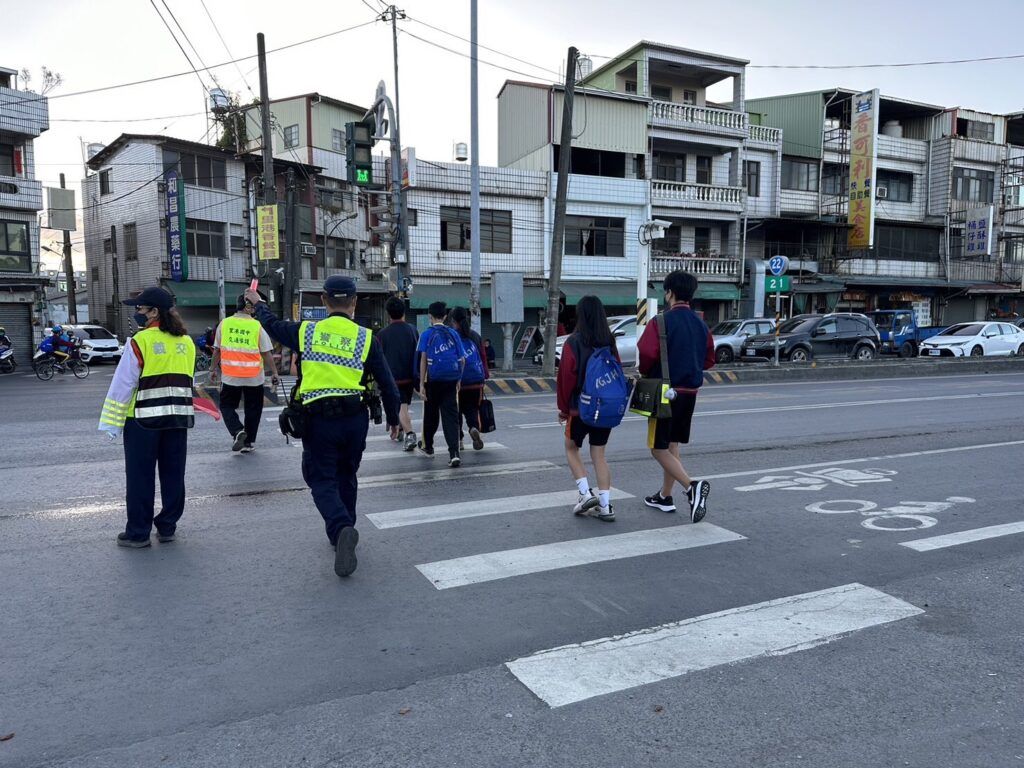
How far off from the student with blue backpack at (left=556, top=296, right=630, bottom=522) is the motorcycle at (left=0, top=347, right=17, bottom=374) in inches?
905

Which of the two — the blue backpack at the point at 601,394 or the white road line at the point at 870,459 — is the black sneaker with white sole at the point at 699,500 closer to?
the blue backpack at the point at 601,394

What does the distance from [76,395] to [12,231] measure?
1428 cm

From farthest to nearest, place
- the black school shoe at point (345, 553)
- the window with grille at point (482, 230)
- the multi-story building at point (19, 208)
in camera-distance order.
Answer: the window with grille at point (482, 230) < the multi-story building at point (19, 208) < the black school shoe at point (345, 553)

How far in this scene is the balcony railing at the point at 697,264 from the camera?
97.8 ft

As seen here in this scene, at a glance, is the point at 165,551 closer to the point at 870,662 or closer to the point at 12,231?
the point at 870,662

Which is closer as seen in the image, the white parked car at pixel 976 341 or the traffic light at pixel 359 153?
the traffic light at pixel 359 153

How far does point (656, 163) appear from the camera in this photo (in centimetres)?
3067

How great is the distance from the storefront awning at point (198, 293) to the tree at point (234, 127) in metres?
6.49

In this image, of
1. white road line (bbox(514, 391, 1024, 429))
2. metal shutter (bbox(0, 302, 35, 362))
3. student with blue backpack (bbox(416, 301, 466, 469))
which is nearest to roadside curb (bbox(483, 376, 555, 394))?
white road line (bbox(514, 391, 1024, 429))

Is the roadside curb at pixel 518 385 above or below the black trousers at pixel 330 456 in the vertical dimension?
below

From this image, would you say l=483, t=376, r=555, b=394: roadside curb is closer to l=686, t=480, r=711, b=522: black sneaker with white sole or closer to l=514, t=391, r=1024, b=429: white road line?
l=514, t=391, r=1024, b=429: white road line

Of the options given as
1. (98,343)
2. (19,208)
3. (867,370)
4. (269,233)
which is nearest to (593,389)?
(269,233)

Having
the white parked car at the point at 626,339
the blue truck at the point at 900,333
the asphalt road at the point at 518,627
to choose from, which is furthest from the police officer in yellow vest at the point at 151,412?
the blue truck at the point at 900,333

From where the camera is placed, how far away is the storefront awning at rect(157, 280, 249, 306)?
27.3m
